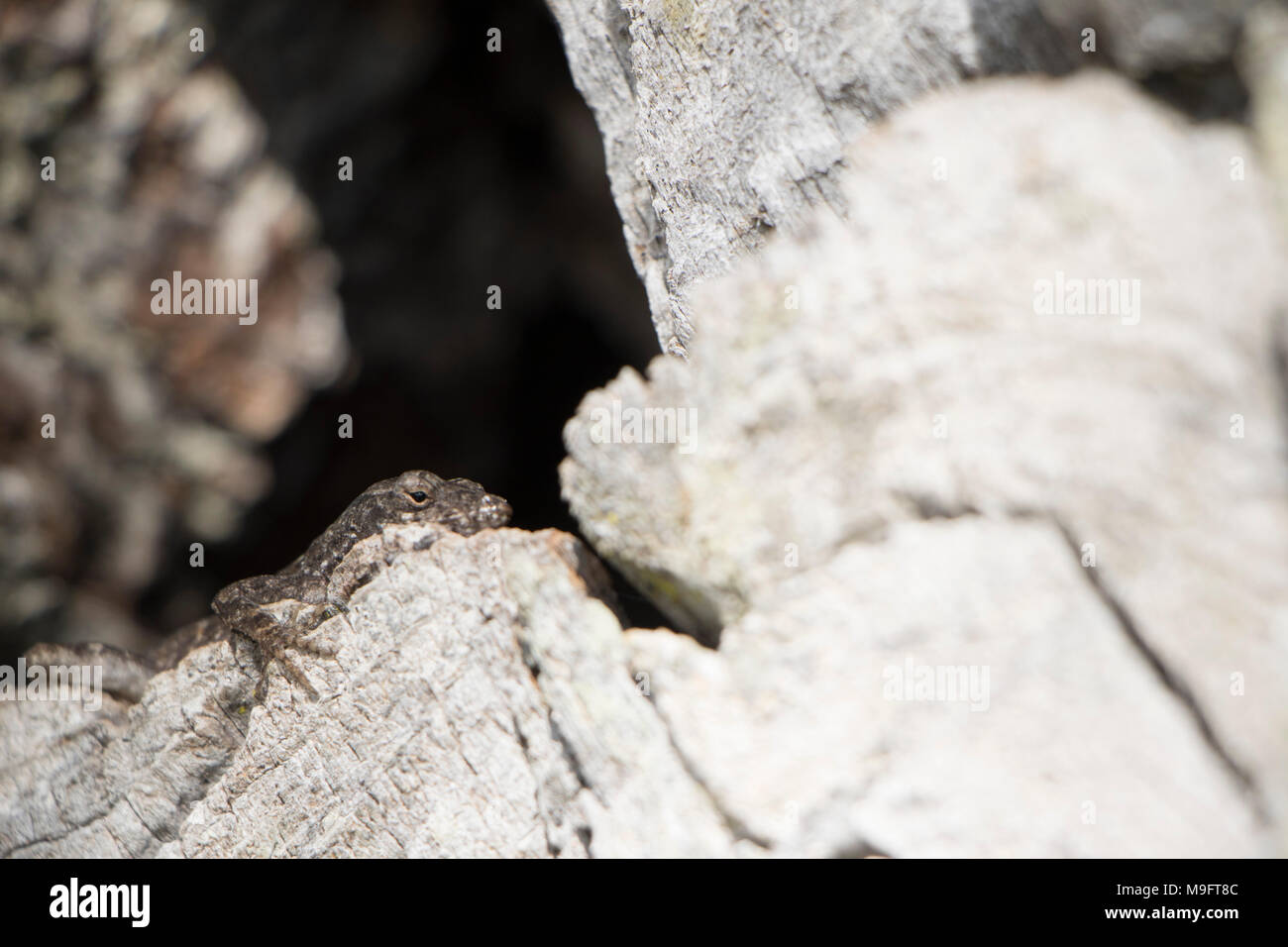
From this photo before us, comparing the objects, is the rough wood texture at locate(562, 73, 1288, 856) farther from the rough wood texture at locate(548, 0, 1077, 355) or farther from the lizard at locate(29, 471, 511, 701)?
the lizard at locate(29, 471, 511, 701)

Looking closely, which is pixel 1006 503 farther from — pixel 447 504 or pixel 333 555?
pixel 333 555

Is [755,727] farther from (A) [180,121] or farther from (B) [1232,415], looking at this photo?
(A) [180,121]

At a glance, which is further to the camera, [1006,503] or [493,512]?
[493,512]
